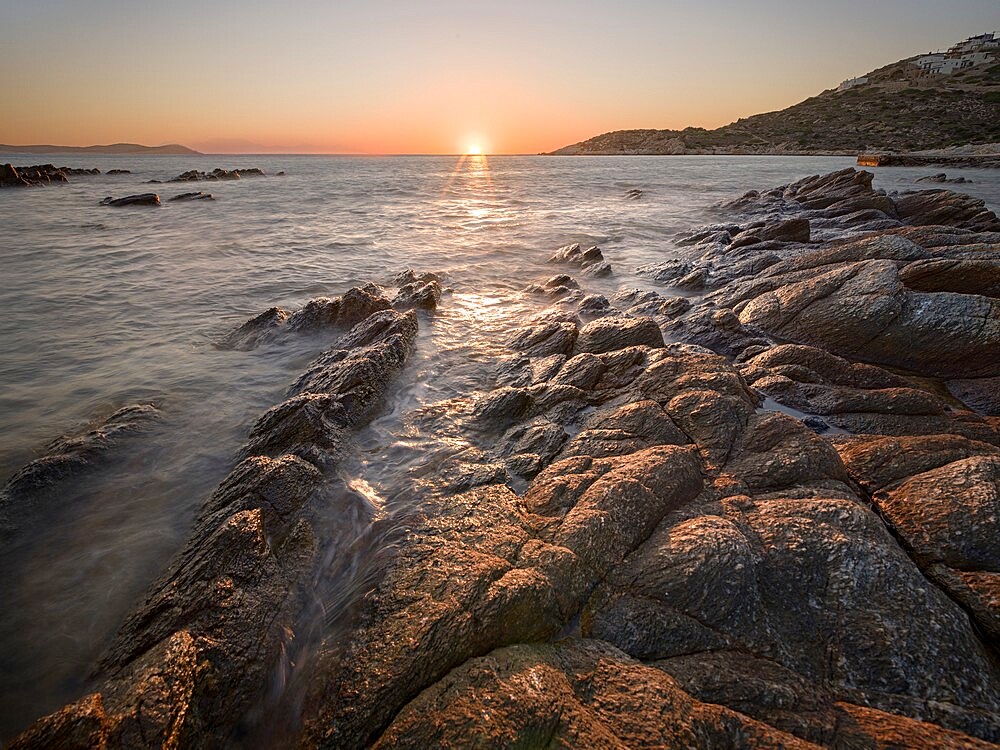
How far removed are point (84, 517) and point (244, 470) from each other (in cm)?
234

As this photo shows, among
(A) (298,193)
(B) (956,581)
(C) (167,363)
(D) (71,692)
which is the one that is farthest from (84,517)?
(A) (298,193)

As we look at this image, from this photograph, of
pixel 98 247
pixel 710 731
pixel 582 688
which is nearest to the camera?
pixel 710 731

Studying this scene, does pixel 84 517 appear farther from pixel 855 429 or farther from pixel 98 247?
pixel 98 247

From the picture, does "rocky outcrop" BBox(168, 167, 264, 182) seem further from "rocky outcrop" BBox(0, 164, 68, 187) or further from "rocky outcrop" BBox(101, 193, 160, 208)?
"rocky outcrop" BBox(101, 193, 160, 208)

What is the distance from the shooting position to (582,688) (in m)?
3.68

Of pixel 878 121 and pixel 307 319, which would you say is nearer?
pixel 307 319

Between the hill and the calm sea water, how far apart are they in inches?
3116

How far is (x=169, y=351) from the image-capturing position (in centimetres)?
1214

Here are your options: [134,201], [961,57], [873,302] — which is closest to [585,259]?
[873,302]

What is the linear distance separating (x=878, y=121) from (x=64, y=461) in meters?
157

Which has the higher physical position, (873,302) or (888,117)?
(888,117)

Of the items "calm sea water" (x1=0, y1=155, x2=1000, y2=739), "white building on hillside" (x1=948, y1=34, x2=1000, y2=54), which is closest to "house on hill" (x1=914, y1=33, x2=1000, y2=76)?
"white building on hillside" (x1=948, y1=34, x2=1000, y2=54)

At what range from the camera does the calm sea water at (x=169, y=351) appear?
5582 millimetres

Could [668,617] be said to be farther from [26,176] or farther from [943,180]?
[26,176]
